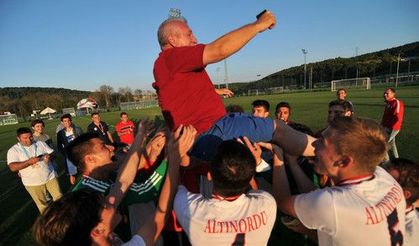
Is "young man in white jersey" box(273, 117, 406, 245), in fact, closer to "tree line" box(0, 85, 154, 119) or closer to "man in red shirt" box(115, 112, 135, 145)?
"man in red shirt" box(115, 112, 135, 145)

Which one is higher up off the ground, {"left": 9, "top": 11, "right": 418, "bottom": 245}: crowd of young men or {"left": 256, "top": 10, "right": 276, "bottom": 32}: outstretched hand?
{"left": 256, "top": 10, "right": 276, "bottom": 32}: outstretched hand

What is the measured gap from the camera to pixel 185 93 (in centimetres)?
278

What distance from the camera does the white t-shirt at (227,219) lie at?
2180 mm

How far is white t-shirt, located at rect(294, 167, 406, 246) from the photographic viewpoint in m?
1.98

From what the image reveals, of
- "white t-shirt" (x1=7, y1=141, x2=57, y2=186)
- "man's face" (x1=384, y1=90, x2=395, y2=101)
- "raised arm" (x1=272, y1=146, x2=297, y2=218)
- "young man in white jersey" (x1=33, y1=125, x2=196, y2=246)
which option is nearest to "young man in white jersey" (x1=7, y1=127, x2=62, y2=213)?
"white t-shirt" (x1=7, y1=141, x2=57, y2=186)

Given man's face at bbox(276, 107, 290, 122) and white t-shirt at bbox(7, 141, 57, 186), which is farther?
man's face at bbox(276, 107, 290, 122)

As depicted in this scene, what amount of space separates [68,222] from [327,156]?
176 centimetres

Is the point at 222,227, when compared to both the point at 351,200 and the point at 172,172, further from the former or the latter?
the point at 351,200

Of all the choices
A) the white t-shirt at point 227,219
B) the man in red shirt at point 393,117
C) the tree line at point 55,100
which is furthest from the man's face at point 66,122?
the tree line at point 55,100

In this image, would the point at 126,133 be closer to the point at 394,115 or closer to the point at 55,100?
the point at 394,115

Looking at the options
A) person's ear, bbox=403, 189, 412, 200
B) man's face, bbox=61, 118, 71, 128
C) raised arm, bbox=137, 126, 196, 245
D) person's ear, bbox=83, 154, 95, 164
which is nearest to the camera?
raised arm, bbox=137, 126, 196, 245

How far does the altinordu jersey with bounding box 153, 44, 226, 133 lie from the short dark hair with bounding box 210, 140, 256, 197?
2.12ft

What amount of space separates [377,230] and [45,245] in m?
2.07

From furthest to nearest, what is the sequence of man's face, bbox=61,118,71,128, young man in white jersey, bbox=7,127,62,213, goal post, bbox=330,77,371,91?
1. goal post, bbox=330,77,371,91
2. man's face, bbox=61,118,71,128
3. young man in white jersey, bbox=7,127,62,213
